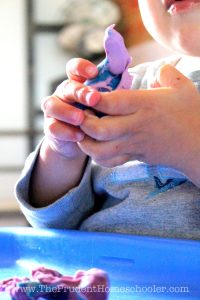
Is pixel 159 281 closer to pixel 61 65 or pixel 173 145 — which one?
pixel 173 145

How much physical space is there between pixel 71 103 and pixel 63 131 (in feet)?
0.08

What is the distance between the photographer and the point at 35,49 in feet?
5.12

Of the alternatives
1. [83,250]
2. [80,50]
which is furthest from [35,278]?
[80,50]

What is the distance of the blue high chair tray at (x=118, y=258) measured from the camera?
389 millimetres

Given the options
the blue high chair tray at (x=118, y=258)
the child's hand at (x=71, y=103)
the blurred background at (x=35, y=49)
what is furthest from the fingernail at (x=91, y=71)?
the blurred background at (x=35, y=49)

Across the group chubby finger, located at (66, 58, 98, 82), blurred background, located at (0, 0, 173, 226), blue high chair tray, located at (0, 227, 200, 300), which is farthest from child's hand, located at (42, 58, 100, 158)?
blurred background, located at (0, 0, 173, 226)

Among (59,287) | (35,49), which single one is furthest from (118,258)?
(35,49)

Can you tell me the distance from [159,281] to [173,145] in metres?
0.11

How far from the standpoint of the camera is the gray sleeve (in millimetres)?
534

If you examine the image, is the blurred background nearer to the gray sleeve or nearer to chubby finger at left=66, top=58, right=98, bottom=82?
the gray sleeve

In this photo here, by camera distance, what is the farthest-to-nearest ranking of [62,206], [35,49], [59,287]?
[35,49], [62,206], [59,287]

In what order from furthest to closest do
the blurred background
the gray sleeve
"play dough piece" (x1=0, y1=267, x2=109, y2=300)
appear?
the blurred background < the gray sleeve < "play dough piece" (x1=0, y1=267, x2=109, y2=300)

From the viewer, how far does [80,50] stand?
154 cm

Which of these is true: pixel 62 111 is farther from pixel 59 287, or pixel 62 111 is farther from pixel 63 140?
pixel 59 287
